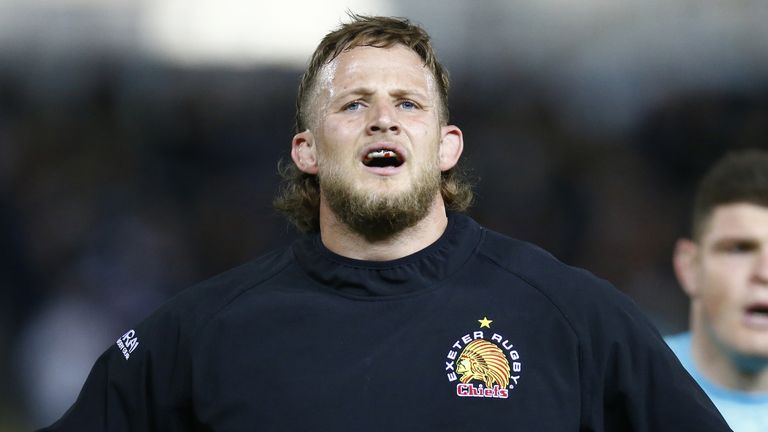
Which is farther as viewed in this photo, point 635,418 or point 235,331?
point 235,331

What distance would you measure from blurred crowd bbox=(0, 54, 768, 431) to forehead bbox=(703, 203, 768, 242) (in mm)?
2853

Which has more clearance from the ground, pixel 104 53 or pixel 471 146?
pixel 104 53

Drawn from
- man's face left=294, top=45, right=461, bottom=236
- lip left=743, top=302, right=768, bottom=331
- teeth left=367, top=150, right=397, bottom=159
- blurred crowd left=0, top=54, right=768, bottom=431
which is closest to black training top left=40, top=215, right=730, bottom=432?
man's face left=294, top=45, right=461, bottom=236

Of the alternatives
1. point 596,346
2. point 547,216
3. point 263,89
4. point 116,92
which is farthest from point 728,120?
point 596,346

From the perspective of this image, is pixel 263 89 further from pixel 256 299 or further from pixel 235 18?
pixel 256 299

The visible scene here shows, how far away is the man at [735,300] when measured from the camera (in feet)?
13.8

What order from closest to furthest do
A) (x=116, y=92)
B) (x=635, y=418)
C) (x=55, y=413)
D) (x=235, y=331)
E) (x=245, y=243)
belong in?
(x=635, y=418), (x=235, y=331), (x=55, y=413), (x=245, y=243), (x=116, y=92)

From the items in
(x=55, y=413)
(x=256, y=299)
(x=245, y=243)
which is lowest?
(x=55, y=413)

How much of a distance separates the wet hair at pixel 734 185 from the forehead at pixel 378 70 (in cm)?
150

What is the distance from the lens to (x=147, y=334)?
10.4 ft

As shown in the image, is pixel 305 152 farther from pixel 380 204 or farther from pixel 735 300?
pixel 735 300

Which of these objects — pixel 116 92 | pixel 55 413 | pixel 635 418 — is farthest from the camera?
pixel 116 92

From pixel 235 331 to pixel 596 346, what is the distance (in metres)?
0.88

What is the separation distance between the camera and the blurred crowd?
712cm
